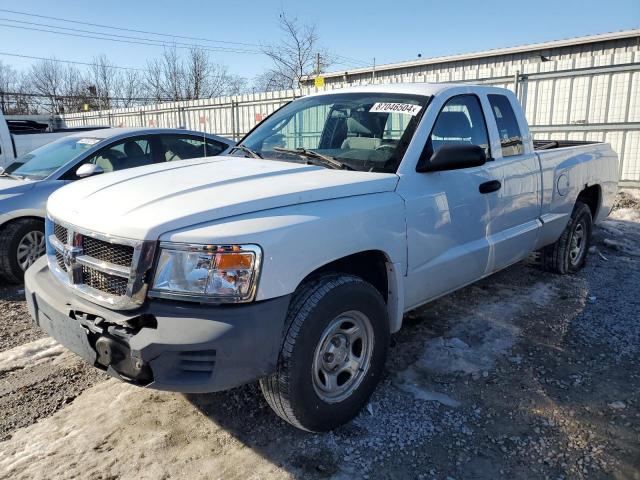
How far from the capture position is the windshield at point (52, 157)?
563 cm

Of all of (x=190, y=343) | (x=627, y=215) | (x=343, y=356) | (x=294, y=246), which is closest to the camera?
(x=190, y=343)

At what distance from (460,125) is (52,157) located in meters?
4.68

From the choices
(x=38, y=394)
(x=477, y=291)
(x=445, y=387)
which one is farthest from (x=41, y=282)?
(x=477, y=291)

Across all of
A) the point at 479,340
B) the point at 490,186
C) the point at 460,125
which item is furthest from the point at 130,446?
the point at 460,125

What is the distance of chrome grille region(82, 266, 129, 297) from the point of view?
235cm

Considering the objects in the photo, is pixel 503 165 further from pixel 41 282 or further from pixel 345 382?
pixel 41 282

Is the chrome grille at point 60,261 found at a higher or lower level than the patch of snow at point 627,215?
higher

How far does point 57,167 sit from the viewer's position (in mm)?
5582

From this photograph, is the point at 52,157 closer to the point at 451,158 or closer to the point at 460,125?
the point at 460,125

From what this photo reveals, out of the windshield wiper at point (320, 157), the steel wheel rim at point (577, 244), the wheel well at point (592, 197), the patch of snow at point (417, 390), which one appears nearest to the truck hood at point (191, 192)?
the windshield wiper at point (320, 157)

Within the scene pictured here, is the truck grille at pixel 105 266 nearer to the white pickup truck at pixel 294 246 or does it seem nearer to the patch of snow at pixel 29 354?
the white pickup truck at pixel 294 246

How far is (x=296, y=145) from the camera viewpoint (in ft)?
12.1

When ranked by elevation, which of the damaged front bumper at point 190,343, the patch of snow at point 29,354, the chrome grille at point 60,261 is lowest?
the patch of snow at point 29,354

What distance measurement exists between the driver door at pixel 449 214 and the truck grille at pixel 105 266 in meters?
1.56
